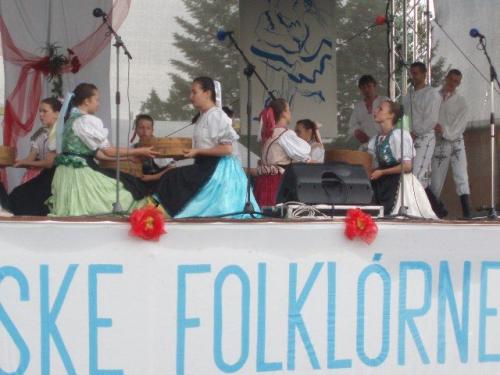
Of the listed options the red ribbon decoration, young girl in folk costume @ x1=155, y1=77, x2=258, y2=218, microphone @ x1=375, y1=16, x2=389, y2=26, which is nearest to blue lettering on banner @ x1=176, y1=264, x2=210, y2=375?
young girl in folk costume @ x1=155, y1=77, x2=258, y2=218

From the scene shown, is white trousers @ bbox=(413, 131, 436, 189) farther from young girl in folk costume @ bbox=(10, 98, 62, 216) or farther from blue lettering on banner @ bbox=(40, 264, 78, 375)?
blue lettering on banner @ bbox=(40, 264, 78, 375)

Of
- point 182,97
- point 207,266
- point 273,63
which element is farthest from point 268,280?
point 273,63

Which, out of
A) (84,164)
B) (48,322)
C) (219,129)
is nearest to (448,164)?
(219,129)

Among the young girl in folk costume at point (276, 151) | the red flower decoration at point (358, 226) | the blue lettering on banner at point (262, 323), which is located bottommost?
the blue lettering on banner at point (262, 323)

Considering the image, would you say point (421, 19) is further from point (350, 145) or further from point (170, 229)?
point (170, 229)

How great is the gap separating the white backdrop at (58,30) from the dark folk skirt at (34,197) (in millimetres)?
1639

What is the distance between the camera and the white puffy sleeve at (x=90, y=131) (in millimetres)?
5230

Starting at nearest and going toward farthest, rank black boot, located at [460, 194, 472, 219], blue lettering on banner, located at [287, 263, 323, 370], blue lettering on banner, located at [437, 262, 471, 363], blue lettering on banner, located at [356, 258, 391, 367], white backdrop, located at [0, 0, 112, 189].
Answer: blue lettering on banner, located at [287, 263, 323, 370] → blue lettering on banner, located at [356, 258, 391, 367] → blue lettering on banner, located at [437, 262, 471, 363] → white backdrop, located at [0, 0, 112, 189] → black boot, located at [460, 194, 472, 219]

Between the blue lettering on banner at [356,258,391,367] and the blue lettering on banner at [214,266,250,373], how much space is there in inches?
21.0

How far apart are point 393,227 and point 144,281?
1177 mm

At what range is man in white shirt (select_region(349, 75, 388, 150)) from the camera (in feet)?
27.0

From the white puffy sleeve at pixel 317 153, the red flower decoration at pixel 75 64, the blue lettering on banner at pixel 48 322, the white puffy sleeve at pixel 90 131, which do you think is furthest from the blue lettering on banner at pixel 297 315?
the red flower decoration at pixel 75 64

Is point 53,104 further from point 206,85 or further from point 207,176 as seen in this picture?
point 207,176

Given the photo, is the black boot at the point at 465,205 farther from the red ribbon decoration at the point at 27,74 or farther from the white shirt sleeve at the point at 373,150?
the red ribbon decoration at the point at 27,74
